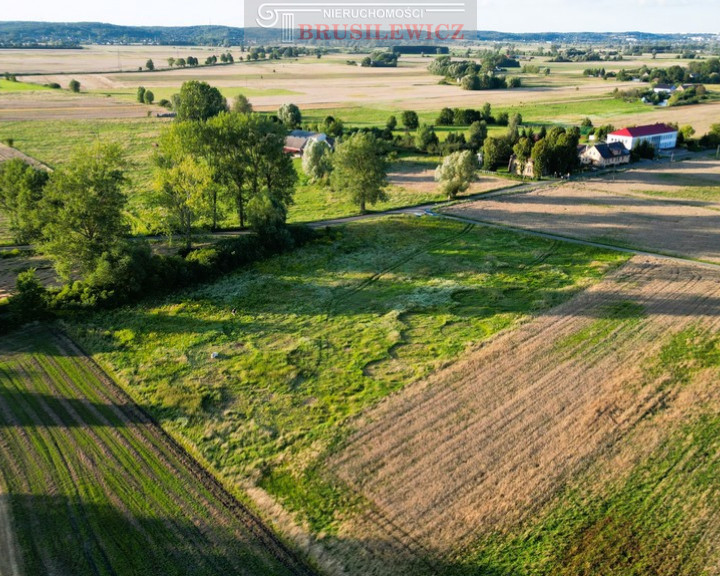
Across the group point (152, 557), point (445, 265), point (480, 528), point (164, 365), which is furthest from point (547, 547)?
point (445, 265)

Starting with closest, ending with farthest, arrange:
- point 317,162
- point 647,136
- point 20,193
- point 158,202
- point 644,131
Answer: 1. point 20,193
2. point 158,202
3. point 317,162
4. point 644,131
5. point 647,136

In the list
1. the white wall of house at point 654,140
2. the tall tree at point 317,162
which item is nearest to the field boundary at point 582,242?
the tall tree at point 317,162

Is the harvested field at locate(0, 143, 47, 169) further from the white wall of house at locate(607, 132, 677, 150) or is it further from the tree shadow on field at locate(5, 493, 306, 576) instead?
the white wall of house at locate(607, 132, 677, 150)

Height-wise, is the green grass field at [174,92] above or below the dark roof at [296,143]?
above

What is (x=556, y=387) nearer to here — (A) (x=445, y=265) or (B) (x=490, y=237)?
(A) (x=445, y=265)

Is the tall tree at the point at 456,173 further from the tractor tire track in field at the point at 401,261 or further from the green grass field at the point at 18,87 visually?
the green grass field at the point at 18,87

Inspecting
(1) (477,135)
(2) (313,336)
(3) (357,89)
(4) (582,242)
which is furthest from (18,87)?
(4) (582,242)

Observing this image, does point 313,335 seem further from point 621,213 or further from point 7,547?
point 621,213
